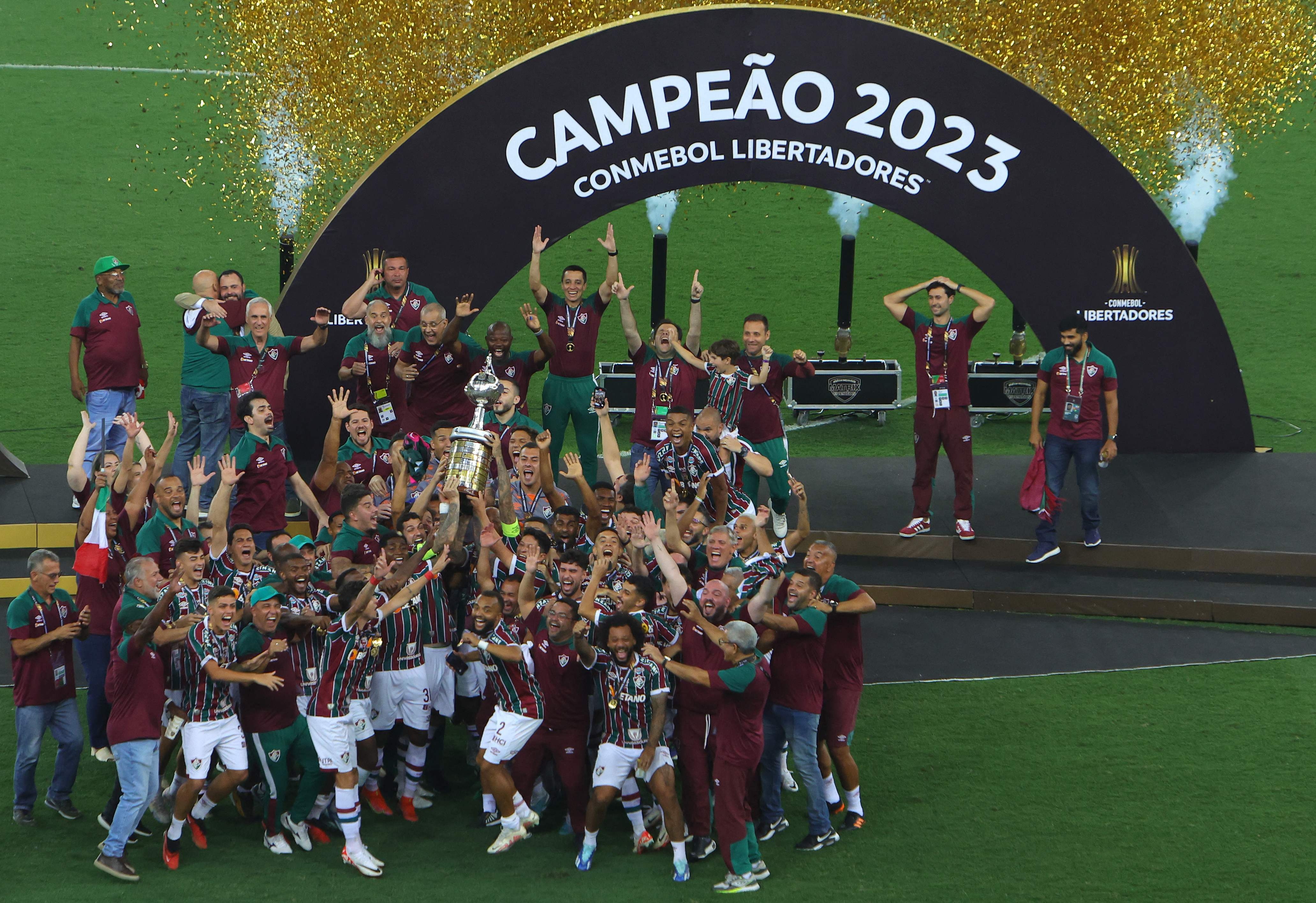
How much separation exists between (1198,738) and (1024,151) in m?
5.77

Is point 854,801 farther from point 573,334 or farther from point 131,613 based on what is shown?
point 573,334

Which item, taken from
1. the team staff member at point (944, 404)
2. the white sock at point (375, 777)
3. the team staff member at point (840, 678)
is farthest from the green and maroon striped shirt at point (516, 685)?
the team staff member at point (944, 404)

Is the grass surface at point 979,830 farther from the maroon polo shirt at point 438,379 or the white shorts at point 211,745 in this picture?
the maroon polo shirt at point 438,379

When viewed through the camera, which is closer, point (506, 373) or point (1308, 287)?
point (506, 373)

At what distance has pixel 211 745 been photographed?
29.9 feet

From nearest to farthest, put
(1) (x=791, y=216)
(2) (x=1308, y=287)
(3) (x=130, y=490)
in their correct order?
1. (3) (x=130, y=490)
2. (2) (x=1308, y=287)
3. (1) (x=791, y=216)

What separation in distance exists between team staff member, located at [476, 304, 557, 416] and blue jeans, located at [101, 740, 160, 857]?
4.39 meters

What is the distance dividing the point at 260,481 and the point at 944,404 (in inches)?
213

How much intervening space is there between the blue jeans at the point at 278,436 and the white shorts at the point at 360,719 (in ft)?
9.14

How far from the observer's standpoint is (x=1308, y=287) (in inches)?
875

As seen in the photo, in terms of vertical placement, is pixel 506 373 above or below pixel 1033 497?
above

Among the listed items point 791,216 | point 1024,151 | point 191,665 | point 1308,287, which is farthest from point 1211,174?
point 191,665

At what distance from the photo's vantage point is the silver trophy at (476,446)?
→ 962cm

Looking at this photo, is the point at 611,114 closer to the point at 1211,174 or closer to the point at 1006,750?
the point at 1006,750
